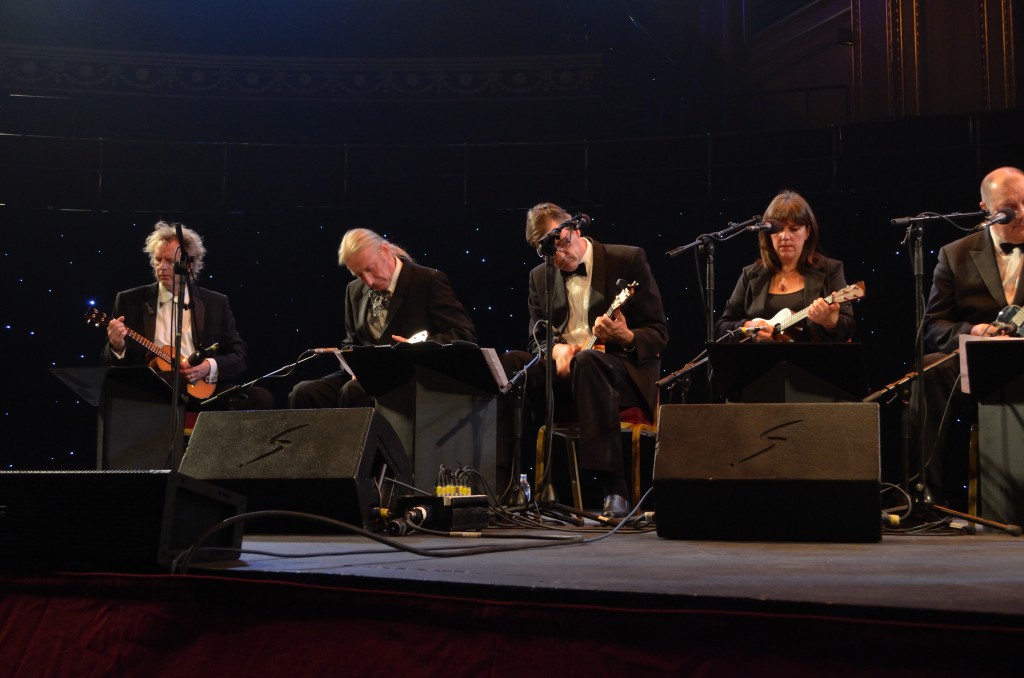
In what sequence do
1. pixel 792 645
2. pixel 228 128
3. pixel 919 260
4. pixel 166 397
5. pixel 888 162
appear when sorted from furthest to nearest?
pixel 228 128 < pixel 888 162 < pixel 166 397 < pixel 919 260 < pixel 792 645

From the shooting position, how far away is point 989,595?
53.8 inches

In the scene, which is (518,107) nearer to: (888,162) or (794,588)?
(888,162)

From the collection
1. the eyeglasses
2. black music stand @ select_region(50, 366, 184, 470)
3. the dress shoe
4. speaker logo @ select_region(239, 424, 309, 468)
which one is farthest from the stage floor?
black music stand @ select_region(50, 366, 184, 470)

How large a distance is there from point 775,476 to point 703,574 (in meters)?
0.95

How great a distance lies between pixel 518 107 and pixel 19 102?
4050 millimetres

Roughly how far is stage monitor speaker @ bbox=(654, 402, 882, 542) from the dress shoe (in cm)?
86

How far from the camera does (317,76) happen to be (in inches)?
337

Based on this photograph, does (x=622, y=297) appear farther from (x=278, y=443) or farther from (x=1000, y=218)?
(x=278, y=443)

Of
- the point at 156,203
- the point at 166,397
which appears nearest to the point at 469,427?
the point at 166,397

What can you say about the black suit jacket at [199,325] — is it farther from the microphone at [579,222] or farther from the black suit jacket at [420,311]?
the microphone at [579,222]

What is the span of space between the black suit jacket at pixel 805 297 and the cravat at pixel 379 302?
1517 millimetres

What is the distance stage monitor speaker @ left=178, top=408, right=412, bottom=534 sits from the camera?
9.17ft

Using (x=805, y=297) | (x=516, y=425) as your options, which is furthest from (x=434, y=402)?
(x=805, y=297)

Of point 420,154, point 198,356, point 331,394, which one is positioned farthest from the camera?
point 420,154
